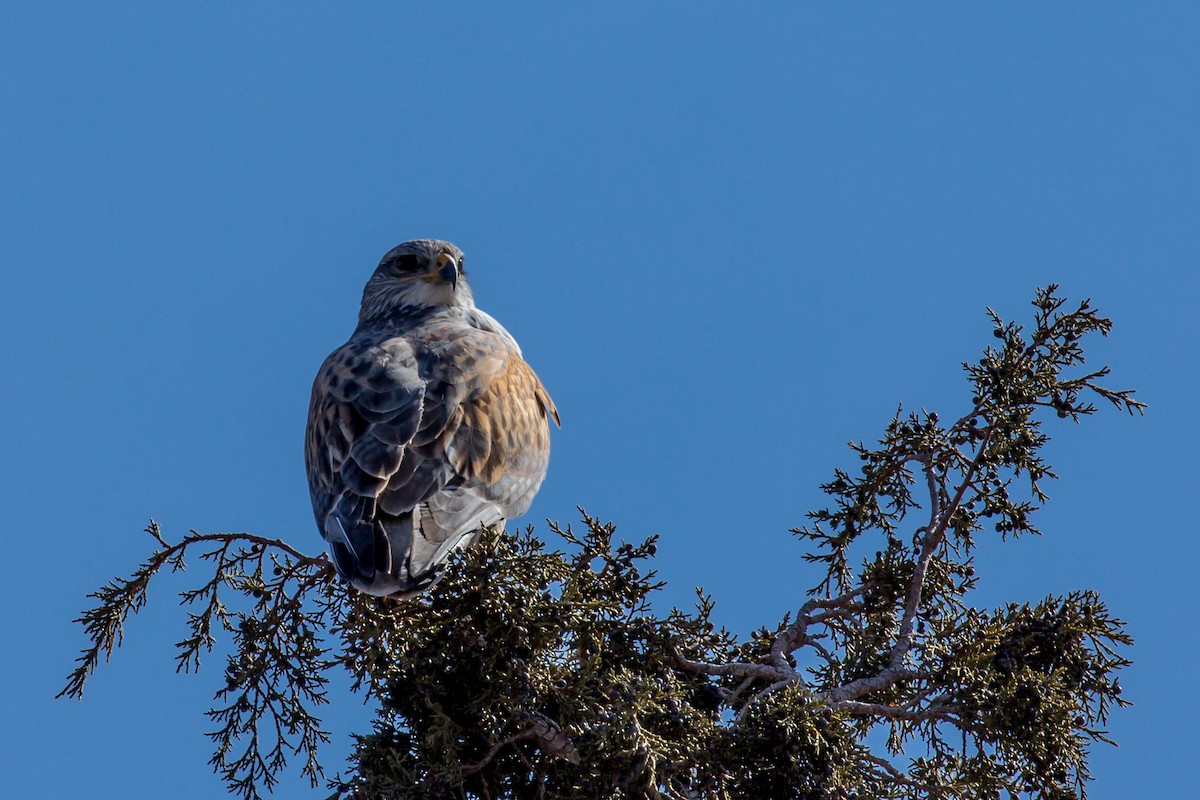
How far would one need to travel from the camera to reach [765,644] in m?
5.03

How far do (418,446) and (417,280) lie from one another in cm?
289

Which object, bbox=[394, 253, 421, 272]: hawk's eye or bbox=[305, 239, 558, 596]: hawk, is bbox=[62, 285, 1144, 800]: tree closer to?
bbox=[305, 239, 558, 596]: hawk

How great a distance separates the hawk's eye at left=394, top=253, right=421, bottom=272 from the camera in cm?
860

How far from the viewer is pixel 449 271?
830 centimetres

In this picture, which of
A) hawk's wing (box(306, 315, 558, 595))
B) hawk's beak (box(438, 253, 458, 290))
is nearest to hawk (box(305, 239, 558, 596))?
hawk's wing (box(306, 315, 558, 595))

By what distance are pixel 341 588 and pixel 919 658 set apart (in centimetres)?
239

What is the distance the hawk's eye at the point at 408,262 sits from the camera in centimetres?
860

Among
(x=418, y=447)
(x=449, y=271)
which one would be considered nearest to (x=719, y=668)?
(x=418, y=447)

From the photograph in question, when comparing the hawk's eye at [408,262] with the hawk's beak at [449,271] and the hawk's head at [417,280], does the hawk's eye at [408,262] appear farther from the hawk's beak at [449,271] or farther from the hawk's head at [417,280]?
the hawk's beak at [449,271]

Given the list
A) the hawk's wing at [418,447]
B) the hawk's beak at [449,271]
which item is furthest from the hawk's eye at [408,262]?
the hawk's wing at [418,447]

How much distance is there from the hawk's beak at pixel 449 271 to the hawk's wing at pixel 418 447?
1.01 m

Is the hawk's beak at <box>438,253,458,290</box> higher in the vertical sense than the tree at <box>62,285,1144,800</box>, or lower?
higher

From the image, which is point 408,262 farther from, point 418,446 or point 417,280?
point 418,446

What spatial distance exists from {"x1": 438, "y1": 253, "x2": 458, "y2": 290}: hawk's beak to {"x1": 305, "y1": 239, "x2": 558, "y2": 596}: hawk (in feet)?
2.23
